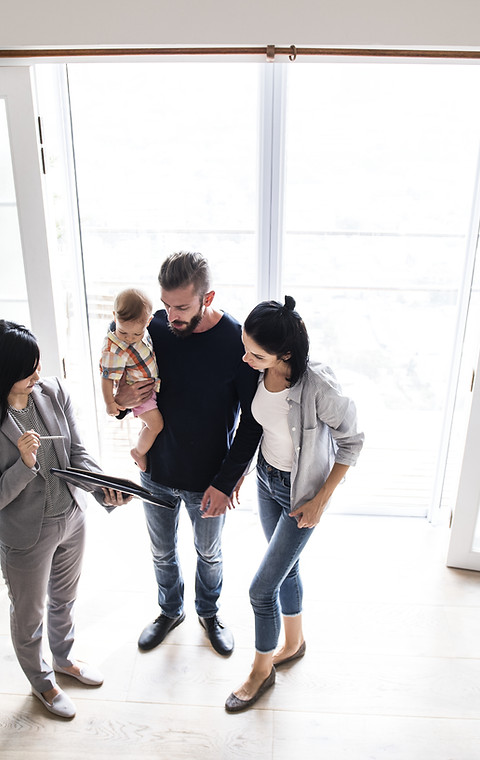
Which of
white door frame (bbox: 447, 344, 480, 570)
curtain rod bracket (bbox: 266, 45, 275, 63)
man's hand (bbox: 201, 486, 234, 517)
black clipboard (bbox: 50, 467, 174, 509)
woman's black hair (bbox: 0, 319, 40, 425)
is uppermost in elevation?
curtain rod bracket (bbox: 266, 45, 275, 63)

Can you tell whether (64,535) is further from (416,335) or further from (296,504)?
(416,335)

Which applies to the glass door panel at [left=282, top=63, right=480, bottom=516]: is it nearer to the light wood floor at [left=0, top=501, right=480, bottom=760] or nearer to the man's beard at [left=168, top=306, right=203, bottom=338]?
the light wood floor at [left=0, top=501, right=480, bottom=760]

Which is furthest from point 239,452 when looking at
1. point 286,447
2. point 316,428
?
point 316,428

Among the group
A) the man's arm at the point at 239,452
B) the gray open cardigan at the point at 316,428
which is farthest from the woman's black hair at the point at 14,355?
the gray open cardigan at the point at 316,428

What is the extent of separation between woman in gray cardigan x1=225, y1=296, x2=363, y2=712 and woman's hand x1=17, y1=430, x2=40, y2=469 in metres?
0.64

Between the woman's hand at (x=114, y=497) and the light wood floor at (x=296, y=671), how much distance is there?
717 mm

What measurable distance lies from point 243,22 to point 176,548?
185 cm

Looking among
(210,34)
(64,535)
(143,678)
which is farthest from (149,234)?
(143,678)

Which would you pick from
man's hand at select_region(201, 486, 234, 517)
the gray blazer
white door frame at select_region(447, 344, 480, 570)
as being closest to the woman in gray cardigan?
man's hand at select_region(201, 486, 234, 517)

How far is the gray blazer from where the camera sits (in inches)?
63.0

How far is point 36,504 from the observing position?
167 cm

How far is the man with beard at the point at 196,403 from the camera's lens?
1.67 metres

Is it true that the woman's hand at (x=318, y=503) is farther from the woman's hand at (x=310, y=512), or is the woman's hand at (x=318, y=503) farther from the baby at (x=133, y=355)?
the baby at (x=133, y=355)

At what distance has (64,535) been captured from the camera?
1.75m
